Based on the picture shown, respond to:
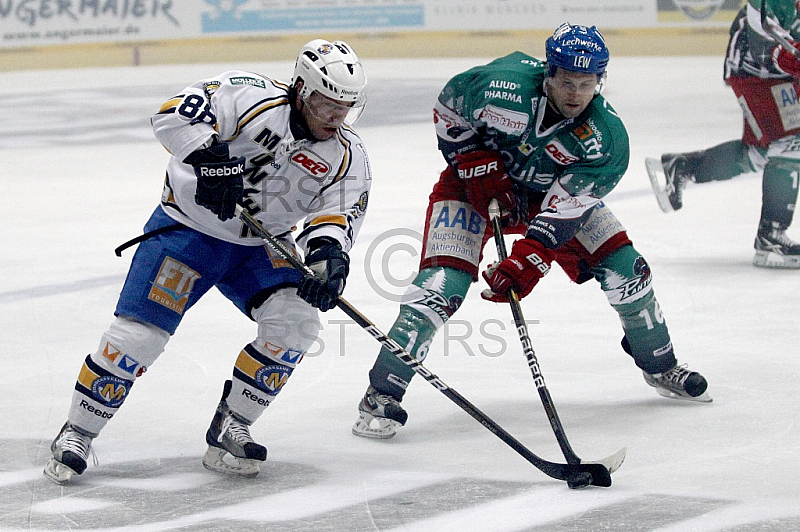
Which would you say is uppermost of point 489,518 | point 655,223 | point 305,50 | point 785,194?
point 305,50

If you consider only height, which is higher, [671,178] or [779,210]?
[779,210]

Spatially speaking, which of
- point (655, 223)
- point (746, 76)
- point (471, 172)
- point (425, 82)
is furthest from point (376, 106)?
point (471, 172)

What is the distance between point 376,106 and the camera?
1150 centimetres

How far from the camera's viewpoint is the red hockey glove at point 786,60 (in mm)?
5645

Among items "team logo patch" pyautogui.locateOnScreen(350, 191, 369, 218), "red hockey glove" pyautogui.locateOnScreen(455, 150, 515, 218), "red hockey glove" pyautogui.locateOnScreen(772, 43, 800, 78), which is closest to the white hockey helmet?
"team logo patch" pyautogui.locateOnScreen(350, 191, 369, 218)

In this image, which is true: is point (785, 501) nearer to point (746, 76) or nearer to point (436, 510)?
point (436, 510)

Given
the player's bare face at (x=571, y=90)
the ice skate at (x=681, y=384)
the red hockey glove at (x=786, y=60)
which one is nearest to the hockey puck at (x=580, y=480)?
the ice skate at (x=681, y=384)

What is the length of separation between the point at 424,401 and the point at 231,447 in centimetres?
92

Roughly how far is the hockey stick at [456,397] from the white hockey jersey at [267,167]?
61mm

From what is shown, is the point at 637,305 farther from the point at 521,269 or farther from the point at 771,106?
the point at 771,106

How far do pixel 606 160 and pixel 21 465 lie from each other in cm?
190

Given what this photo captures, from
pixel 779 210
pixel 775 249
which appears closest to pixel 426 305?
pixel 775 249

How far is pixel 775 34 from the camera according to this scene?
18.6 feet

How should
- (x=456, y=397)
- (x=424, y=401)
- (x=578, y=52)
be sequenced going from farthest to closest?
(x=424, y=401)
(x=578, y=52)
(x=456, y=397)
